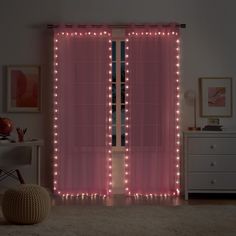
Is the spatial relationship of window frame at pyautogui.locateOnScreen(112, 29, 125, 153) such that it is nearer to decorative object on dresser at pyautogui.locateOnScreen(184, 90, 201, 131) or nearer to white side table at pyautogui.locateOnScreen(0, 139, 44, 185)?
decorative object on dresser at pyautogui.locateOnScreen(184, 90, 201, 131)

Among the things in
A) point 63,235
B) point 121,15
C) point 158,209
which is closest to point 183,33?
point 121,15

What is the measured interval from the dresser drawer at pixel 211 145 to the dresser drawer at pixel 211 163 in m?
0.06

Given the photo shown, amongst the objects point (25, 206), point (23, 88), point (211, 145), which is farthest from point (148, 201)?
point (23, 88)

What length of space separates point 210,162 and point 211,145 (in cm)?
21

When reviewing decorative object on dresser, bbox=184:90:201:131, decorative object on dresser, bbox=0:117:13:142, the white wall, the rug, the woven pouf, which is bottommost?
the rug

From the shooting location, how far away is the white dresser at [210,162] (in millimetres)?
5004

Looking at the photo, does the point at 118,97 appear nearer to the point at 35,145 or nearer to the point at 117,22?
the point at 117,22

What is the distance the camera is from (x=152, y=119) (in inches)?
208

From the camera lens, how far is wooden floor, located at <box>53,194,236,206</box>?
15.8 feet

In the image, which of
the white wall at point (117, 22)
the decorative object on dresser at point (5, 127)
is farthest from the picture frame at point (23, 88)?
the decorative object on dresser at point (5, 127)

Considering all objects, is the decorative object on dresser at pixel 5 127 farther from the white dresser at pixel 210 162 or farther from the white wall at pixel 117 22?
the white dresser at pixel 210 162

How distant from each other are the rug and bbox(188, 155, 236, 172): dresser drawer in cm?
55

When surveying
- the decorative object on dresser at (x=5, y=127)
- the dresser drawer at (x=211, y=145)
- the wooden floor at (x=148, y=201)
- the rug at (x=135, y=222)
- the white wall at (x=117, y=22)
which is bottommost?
the wooden floor at (x=148, y=201)

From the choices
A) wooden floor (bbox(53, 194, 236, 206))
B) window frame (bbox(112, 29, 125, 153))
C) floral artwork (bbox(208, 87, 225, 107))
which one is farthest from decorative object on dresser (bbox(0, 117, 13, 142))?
floral artwork (bbox(208, 87, 225, 107))
